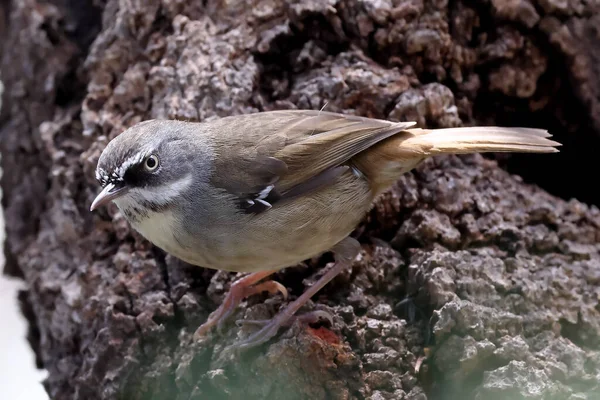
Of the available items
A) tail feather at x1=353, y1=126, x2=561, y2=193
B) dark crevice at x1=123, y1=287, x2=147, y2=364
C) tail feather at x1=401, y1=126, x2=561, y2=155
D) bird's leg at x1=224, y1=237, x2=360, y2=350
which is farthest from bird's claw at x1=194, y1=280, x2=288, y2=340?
tail feather at x1=401, y1=126, x2=561, y2=155

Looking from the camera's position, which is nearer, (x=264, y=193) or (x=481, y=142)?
(x=264, y=193)

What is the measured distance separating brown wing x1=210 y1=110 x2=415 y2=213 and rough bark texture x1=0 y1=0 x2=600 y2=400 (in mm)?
414

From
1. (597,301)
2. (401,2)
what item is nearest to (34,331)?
(401,2)

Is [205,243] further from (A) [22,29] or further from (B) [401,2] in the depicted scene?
(A) [22,29]

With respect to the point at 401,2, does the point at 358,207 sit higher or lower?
lower

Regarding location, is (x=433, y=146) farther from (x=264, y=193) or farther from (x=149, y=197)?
(x=149, y=197)

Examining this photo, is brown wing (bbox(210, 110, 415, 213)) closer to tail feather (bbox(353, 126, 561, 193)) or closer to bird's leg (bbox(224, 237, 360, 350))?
tail feather (bbox(353, 126, 561, 193))

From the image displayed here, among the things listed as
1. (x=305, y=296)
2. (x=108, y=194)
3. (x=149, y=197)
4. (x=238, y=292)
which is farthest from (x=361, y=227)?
(x=108, y=194)

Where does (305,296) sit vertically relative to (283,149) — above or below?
below

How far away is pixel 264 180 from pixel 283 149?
0.22 metres

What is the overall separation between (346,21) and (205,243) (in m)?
1.79

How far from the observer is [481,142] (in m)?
3.83

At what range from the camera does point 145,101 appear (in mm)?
4586

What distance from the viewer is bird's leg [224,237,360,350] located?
12.0 feet
